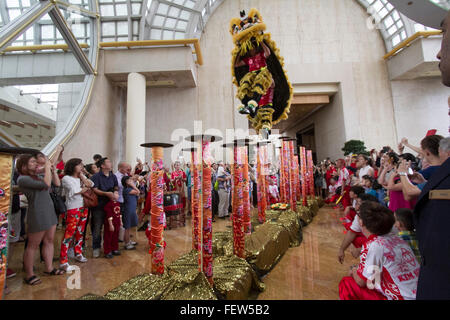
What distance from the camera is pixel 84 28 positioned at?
7.06m

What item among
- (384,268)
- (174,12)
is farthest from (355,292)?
(174,12)

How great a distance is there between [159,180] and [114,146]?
7.71 metres

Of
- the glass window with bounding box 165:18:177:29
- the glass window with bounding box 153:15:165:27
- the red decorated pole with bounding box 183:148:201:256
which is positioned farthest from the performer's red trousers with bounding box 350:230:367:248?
the glass window with bounding box 165:18:177:29

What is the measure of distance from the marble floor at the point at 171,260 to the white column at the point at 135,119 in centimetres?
438

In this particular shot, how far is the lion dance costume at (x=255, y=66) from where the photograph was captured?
3.37m

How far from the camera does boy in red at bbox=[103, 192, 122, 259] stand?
295 cm

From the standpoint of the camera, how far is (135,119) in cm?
793

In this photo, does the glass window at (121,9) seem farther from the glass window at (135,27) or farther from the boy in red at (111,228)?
the boy in red at (111,228)

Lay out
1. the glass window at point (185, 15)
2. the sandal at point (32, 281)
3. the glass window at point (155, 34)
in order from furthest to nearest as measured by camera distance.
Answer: the glass window at point (185, 15) → the glass window at point (155, 34) → the sandal at point (32, 281)

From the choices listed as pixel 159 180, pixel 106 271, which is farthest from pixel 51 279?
pixel 159 180

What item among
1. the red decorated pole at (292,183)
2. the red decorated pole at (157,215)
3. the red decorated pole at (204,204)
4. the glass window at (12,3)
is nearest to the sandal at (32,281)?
the red decorated pole at (157,215)

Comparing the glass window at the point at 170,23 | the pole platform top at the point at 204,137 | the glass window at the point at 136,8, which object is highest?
the glass window at the point at 170,23

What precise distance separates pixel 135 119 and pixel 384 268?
823 cm
